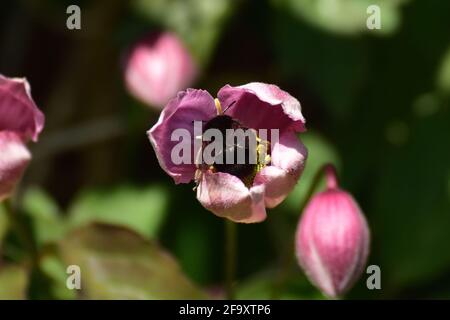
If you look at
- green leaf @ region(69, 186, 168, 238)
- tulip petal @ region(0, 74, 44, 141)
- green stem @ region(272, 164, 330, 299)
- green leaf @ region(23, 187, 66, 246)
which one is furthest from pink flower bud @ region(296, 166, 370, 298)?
green leaf @ region(69, 186, 168, 238)

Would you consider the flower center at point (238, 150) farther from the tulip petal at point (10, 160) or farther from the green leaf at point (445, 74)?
the green leaf at point (445, 74)

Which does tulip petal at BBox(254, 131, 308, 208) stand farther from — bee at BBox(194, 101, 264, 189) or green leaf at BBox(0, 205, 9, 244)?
green leaf at BBox(0, 205, 9, 244)

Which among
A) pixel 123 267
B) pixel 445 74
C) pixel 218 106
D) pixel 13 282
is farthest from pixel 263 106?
pixel 445 74

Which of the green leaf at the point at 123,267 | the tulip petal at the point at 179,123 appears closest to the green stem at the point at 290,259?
the green leaf at the point at 123,267

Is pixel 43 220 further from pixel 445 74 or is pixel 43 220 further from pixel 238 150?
pixel 445 74
